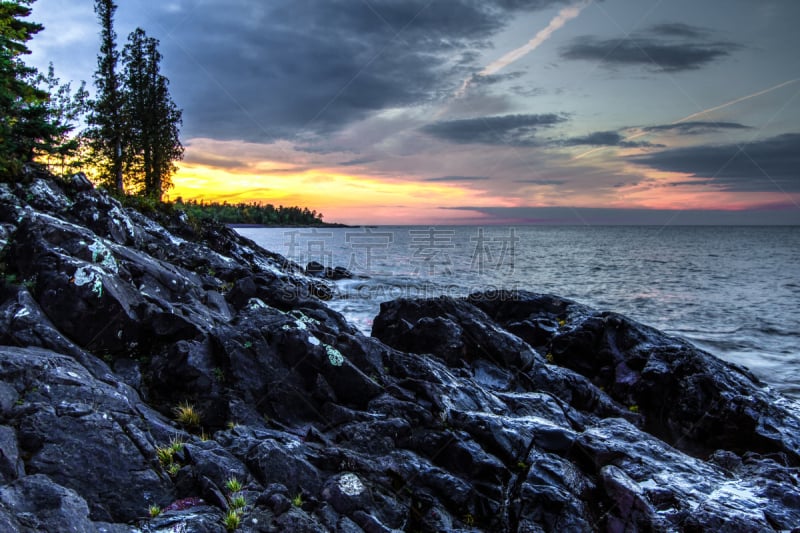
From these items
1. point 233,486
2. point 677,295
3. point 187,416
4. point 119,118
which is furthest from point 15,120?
point 677,295

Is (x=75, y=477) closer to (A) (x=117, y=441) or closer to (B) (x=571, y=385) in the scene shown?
(A) (x=117, y=441)

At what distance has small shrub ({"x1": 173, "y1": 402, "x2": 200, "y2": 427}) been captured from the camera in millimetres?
9680

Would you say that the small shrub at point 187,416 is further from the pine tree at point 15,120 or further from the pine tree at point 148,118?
the pine tree at point 148,118

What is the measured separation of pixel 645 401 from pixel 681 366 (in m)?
2.05

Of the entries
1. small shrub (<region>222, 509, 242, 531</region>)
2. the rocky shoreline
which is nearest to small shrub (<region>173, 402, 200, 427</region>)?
the rocky shoreline

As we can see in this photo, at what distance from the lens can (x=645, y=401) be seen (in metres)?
17.1

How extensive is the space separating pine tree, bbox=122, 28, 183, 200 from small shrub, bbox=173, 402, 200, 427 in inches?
1847

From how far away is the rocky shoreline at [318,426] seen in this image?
6.77m

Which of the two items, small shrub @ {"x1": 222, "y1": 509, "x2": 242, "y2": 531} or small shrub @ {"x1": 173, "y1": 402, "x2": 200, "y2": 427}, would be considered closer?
small shrub @ {"x1": 222, "y1": 509, "x2": 242, "y2": 531}

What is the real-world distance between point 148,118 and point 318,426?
5334 centimetres

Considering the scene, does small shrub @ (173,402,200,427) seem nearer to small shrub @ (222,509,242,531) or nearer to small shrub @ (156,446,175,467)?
small shrub @ (156,446,175,467)

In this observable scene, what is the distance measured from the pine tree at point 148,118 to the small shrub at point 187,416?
154 feet

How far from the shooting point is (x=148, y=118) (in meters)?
49.8

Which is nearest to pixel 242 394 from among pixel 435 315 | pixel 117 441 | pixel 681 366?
pixel 117 441
